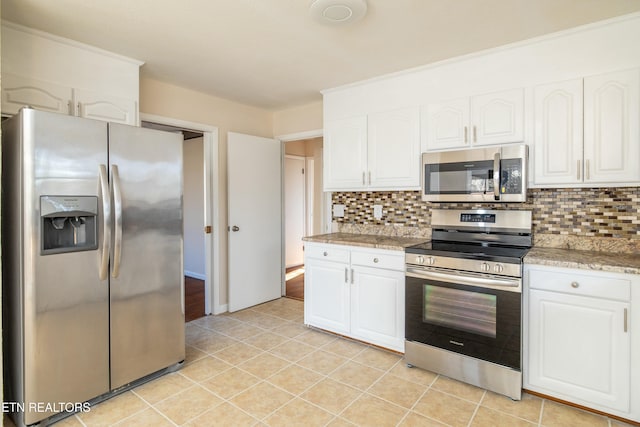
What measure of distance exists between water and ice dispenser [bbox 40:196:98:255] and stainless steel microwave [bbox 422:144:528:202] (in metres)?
2.36

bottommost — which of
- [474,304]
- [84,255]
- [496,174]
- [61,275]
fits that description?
[474,304]

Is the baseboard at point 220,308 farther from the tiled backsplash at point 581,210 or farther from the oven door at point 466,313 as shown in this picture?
the tiled backsplash at point 581,210

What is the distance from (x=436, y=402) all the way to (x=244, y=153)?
297cm

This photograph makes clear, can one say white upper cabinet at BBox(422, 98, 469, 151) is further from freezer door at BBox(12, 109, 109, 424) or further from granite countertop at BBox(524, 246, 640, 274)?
freezer door at BBox(12, 109, 109, 424)

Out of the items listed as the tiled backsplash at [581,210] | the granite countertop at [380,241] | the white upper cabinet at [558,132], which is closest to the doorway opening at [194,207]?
the granite countertop at [380,241]

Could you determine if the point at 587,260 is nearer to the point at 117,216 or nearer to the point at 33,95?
the point at 117,216

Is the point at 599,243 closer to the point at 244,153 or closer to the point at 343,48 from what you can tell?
the point at 343,48

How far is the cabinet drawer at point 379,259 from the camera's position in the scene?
2721 millimetres

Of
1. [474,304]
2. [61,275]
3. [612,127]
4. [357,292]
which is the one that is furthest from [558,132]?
[61,275]

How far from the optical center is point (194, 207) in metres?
5.75

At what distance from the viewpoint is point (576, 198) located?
8.21 feet

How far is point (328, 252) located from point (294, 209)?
325 centimetres

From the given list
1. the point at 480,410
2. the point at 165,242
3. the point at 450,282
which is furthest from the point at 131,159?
the point at 480,410

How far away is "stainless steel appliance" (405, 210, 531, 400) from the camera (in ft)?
7.16
